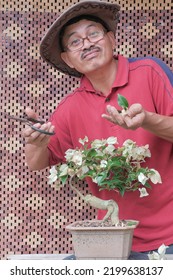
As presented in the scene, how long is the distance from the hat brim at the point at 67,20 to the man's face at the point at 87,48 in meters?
0.04

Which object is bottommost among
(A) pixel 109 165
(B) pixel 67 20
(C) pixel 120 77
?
(A) pixel 109 165

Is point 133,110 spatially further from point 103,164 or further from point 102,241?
point 102,241

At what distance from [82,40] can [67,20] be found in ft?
0.30

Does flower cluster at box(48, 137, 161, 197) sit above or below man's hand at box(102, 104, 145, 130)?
below

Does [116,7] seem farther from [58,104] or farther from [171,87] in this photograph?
[58,104]

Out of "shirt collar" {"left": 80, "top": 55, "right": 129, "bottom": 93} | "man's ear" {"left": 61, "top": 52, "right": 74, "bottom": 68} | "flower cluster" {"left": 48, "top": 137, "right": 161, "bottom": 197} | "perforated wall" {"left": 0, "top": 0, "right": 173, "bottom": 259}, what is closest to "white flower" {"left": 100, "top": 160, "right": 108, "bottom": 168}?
"flower cluster" {"left": 48, "top": 137, "right": 161, "bottom": 197}

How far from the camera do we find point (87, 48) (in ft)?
7.99

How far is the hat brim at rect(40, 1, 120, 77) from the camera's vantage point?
7.95 feet

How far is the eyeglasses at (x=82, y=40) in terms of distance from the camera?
8.06 feet

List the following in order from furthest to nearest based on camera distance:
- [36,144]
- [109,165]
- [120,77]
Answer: [120,77] < [36,144] < [109,165]

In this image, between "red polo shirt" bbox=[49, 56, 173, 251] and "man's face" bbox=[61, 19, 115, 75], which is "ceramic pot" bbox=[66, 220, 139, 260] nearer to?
"red polo shirt" bbox=[49, 56, 173, 251]

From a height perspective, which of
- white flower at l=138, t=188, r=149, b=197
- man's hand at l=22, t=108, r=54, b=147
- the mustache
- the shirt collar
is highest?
the mustache

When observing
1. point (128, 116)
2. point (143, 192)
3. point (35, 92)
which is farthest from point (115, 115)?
point (35, 92)

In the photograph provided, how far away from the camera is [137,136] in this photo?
2.44 metres
